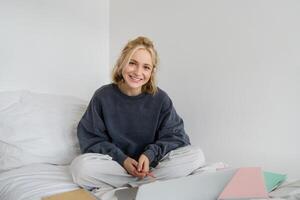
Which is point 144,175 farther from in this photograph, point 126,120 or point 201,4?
point 201,4

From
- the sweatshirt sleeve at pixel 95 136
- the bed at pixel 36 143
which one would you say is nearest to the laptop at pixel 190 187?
the bed at pixel 36 143

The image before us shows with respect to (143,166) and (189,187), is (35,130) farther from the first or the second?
(189,187)

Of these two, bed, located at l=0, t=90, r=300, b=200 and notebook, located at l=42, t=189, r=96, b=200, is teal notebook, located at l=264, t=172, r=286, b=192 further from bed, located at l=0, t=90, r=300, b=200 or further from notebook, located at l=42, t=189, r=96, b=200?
notebook, located at l=42, t=189, r=96, b=200

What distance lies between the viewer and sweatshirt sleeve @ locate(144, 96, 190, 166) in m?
1.06

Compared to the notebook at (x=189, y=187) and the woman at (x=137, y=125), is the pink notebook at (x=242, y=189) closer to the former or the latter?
the notebook at (x=189, y=187)

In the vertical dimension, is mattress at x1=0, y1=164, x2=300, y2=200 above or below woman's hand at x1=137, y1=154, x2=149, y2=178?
below

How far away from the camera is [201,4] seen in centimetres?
136

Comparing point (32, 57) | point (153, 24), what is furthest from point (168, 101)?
point (32, 57)

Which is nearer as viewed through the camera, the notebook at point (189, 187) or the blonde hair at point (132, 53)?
the notebook at point (189, 187)

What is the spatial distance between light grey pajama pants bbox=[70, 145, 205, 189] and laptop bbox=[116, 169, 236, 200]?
27cm

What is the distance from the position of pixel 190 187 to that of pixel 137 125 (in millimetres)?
498

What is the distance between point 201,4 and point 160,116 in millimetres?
531

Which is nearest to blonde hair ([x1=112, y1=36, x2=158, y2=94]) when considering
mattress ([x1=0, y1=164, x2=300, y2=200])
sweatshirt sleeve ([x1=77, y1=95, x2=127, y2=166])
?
sweatshirt sleeve ([x1=77, y1=95, x2=127, y2=166])

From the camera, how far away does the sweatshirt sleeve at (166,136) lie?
3.48 ft
